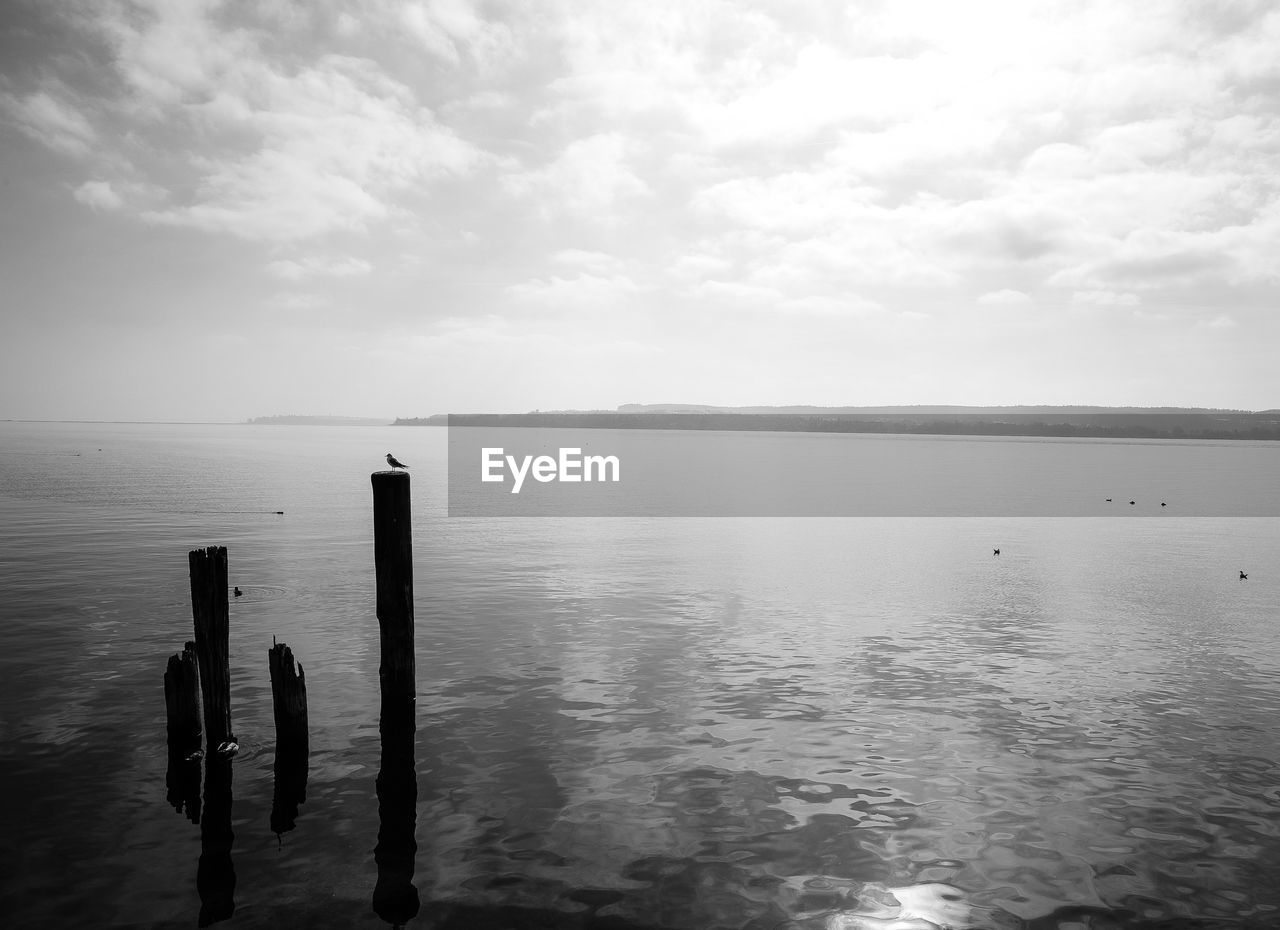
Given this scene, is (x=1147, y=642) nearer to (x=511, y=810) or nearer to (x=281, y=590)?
(x=511, y=810)

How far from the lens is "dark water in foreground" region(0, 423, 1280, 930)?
980cm

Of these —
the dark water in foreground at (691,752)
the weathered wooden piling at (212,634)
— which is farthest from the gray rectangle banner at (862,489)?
the weathered wooden piling at (212,634)

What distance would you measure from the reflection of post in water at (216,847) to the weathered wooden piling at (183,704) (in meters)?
0.47

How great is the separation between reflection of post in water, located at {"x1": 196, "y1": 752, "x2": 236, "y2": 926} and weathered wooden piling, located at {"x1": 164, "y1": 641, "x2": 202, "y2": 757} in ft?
1.54

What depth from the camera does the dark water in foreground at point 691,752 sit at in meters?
9.80

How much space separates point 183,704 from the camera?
13727 mm

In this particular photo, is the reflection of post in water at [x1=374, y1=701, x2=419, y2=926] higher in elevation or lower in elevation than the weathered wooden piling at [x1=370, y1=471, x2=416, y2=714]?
lower

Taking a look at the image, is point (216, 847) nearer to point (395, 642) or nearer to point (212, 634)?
point (212, 634)

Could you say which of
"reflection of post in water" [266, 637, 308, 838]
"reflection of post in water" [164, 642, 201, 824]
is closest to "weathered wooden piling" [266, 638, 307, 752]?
"reflection of post in water" [266, 637, 308, 838]

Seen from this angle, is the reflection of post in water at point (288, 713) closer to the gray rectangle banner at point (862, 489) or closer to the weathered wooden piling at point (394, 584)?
the weathered wooden piling at point (394, 584)

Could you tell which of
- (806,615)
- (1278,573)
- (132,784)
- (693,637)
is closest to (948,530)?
(1278,573)

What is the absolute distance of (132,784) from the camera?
41.2ft

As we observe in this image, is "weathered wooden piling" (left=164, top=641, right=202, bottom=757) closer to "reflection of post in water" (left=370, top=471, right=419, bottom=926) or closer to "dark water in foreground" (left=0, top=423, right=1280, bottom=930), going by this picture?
"dark water in foreground" (left=0, top=423, right=1280, bottom=930)

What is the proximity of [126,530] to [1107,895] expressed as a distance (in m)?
43.7
